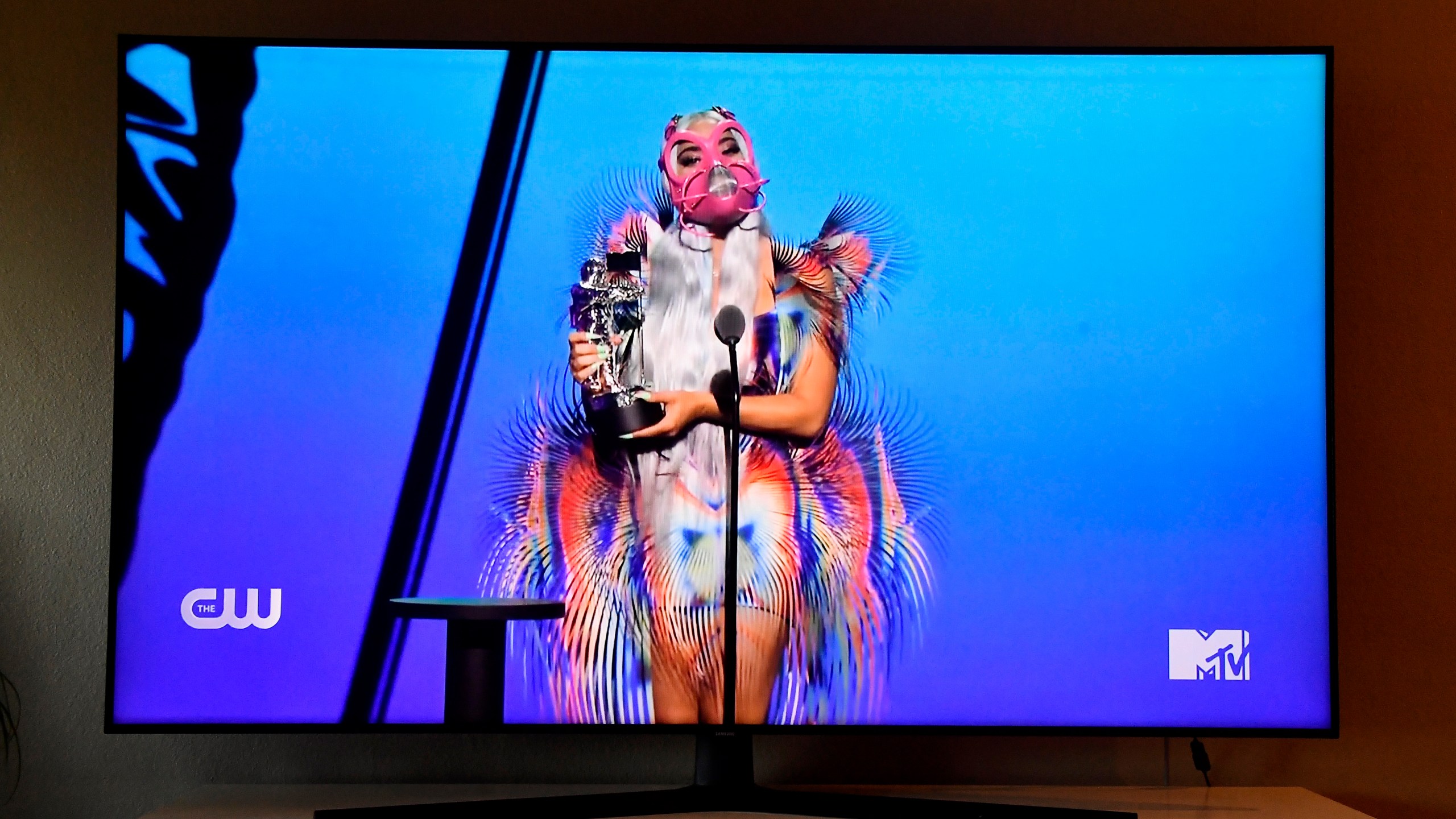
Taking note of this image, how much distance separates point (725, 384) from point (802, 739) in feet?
2.29

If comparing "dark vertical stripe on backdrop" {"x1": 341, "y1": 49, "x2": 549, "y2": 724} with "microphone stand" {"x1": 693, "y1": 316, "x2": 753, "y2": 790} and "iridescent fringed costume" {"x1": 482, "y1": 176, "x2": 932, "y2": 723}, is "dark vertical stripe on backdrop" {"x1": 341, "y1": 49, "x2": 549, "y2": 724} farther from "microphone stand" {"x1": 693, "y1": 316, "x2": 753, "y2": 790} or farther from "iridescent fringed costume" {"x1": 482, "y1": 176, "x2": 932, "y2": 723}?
"microphone stand" {"x1": 693, "y1": 316, "x2": 753, "y2": 790}

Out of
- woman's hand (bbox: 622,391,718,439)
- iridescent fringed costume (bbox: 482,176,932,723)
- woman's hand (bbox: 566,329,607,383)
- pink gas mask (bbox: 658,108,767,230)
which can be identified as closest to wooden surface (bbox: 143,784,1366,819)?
iridescent fringed costume (bbox: 482,176,932,723)

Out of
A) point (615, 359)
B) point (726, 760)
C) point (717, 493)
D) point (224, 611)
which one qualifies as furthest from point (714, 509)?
point (224, 611)

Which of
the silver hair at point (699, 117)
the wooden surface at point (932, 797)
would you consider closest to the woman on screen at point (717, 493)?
the silver hair at point (699, 117)

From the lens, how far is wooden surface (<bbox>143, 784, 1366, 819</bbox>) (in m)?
1.84

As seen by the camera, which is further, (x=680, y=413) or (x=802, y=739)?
(x=802, y=739)

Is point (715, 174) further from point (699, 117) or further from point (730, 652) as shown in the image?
point (730, 652)

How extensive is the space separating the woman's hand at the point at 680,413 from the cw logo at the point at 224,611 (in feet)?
2.14

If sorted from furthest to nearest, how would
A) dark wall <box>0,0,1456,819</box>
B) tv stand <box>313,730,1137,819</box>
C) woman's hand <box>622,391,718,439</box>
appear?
dark wall <box>0,0,1456,819</box> → woman's hand <box>622,391,718,439</box> → tv stand <box>313,730,1137,819</box>

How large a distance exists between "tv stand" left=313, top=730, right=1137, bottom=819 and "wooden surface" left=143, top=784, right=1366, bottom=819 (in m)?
0.06

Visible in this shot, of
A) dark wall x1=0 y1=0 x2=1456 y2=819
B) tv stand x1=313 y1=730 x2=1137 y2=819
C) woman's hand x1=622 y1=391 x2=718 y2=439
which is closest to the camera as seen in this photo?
tv stand x1=313 y1=730 x2=1137 y2=819

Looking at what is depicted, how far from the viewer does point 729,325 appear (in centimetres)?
187

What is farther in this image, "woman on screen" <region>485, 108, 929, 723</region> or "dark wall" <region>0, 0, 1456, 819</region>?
"dark wall" <region>0, 0, 1456, 819</region>

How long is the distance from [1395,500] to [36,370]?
2.52 m
